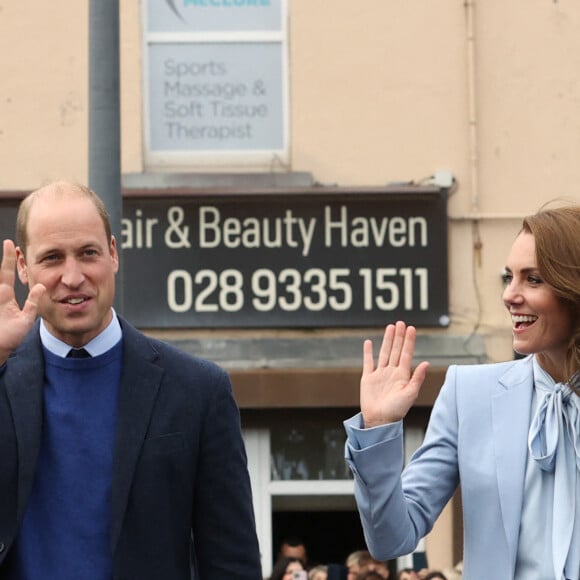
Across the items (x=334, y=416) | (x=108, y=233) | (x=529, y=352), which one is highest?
(x=108, y=233)

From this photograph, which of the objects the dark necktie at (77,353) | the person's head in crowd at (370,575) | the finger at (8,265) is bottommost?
the person's head in crowd at (370,575)

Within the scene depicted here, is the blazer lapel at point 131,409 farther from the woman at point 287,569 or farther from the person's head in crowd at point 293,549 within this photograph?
the person's head in crowd at point 293,549

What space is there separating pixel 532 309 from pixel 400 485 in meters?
0.54

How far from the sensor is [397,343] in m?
4.26

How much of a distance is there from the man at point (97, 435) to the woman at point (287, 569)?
633 cm

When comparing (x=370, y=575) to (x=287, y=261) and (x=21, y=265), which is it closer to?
(x=287, y=261)

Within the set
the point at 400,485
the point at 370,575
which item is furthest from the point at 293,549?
the point at 400,485

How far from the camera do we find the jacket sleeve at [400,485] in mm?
4070

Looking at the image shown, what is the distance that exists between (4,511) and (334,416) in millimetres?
8535

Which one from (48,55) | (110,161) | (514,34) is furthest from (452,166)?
(110,161)

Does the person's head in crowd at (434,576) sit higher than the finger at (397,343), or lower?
lower

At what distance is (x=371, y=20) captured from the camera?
41.7ft

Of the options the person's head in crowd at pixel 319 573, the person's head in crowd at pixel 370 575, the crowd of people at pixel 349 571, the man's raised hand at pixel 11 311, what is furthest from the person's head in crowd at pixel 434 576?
the man's raised hand at pixel 11 311

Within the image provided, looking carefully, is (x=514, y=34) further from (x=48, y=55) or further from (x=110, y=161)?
(x=110, y=161)
